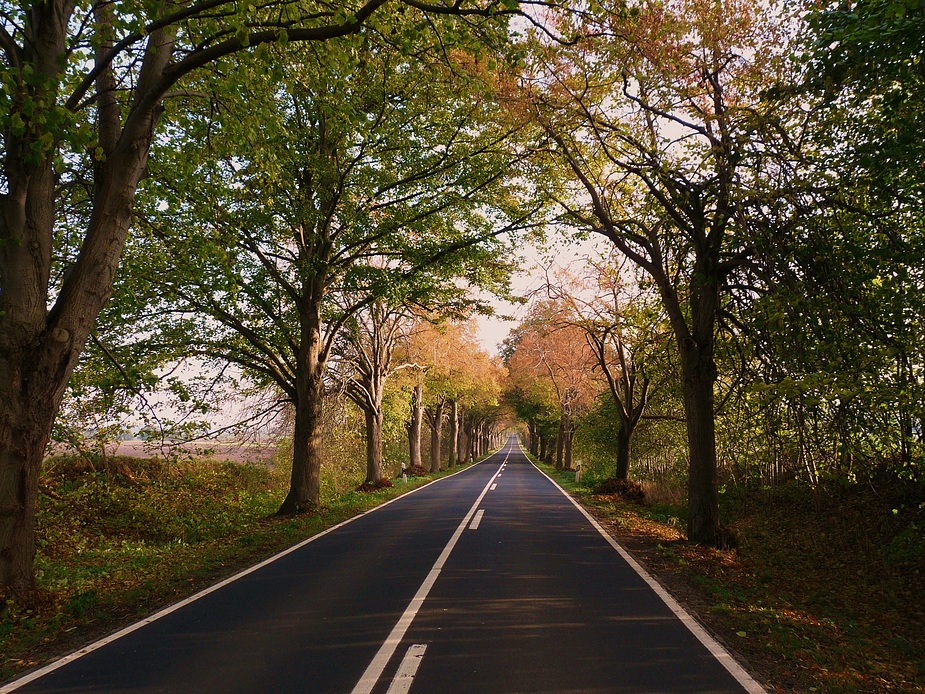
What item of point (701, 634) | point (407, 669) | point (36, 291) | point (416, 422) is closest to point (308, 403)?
point (36, 291)

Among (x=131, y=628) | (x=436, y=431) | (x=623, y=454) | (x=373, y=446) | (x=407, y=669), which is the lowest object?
(x=131, y=628)

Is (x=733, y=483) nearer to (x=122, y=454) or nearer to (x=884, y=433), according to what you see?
(x=884, y=433)

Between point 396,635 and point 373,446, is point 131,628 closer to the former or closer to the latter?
point 396,635

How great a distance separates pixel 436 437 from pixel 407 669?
1448 inches

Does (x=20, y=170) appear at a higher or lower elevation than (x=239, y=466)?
higher

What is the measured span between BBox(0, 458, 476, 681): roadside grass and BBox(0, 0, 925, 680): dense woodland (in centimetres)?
102

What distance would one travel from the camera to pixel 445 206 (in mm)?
14266

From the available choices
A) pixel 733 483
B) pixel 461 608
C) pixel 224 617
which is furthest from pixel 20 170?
pixel 733 483

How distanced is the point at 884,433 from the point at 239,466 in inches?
792

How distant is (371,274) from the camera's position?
1392 cm

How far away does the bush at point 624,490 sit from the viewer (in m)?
19.1

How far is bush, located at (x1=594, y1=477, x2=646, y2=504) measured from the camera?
1911 centimetres

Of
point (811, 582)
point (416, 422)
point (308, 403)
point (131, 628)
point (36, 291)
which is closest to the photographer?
point (131, 628)

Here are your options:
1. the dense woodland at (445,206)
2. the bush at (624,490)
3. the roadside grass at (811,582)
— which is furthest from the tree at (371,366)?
the roadside grass at (811,582)
